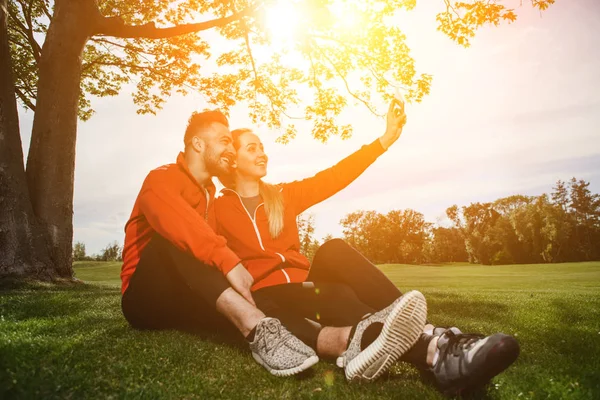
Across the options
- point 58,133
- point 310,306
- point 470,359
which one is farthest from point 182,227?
point 58,133

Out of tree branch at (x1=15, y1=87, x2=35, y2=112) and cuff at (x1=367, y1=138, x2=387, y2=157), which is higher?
tree branch at (x1=15, y1=87, x2=35, y2=112)

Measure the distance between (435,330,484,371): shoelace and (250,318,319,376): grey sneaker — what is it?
743 mm

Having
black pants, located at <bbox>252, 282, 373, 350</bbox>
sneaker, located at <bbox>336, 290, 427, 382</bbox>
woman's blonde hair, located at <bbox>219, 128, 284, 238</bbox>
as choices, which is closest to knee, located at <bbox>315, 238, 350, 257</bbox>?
black pants, located at <bbox>252, 282, 373, 350</bbox>

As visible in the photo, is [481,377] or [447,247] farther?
[447,247]

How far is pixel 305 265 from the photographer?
3650 millimetres

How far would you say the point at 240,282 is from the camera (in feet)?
9.12

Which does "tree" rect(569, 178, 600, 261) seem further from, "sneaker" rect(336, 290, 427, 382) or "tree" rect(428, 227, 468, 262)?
"sneaker" rect(336, 290, 427, 382)

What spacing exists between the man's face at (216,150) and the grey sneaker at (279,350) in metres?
1.76

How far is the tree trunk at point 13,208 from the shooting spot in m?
7.20

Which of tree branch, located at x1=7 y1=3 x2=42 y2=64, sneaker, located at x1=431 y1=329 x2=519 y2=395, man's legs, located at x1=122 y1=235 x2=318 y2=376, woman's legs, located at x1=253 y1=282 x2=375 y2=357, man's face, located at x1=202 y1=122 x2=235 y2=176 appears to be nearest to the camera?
sneaker, located at x1=431 y1=329 x2=519 y2=395

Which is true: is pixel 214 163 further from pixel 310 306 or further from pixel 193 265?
pixel 310 306

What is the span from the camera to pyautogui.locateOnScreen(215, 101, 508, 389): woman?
2863 millimetres

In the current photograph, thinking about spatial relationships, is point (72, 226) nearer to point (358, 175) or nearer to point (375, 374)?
point (358, 175)

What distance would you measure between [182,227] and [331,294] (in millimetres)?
1233
